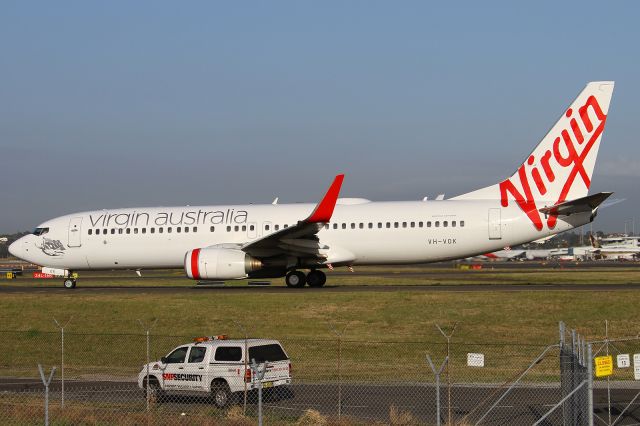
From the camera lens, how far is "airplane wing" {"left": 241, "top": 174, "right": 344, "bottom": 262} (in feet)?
108

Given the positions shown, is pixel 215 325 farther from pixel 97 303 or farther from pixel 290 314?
pixel 97 303

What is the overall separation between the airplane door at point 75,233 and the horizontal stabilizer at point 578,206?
822 inches

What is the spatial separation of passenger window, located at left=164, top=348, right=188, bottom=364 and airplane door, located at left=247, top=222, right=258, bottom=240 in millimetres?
19698

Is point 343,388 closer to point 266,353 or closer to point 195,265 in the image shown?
point 266,353

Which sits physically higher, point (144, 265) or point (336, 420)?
point (144, 265)

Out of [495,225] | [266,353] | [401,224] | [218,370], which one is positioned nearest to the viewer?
[218,370]

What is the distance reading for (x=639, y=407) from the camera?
53.2 ft

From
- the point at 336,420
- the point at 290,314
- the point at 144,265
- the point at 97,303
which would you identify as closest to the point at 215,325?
the point at 290,314

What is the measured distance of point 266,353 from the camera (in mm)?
16969

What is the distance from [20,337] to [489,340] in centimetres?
1538

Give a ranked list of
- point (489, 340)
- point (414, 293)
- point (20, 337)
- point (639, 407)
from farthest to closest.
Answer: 1. point (414, 293)
2. point (20, 337)
3. point (489, 340)
4. point (639, 407)

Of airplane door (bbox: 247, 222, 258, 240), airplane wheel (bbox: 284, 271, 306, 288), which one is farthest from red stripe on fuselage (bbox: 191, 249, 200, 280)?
airplane wheel (bbox: 284, 271, 306, 288)

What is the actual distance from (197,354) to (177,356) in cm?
66

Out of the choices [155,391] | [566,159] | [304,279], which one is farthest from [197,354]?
[566,159]
